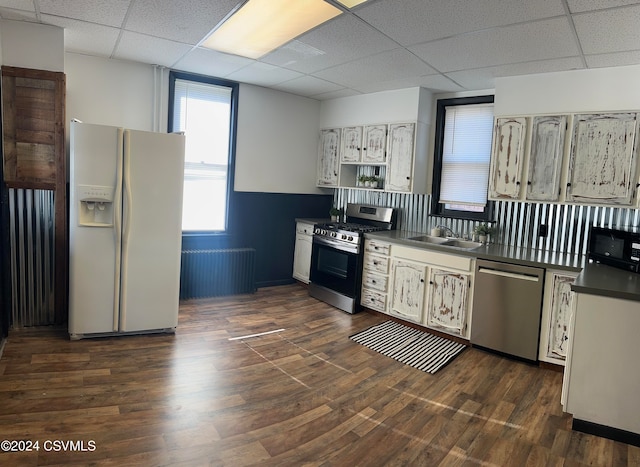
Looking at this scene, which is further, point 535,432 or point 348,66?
point 348,66

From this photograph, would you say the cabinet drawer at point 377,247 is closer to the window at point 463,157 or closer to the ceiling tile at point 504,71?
the window at point 463,157

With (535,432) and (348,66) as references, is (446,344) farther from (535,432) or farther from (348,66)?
(348,66)

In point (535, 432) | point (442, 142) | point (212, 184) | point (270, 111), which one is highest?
point (270, 111)

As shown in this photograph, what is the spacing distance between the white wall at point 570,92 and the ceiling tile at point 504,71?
90 millimetres

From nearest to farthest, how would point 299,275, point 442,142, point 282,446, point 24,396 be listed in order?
point 282,446, point 24,396, point 442,142, point 299,275

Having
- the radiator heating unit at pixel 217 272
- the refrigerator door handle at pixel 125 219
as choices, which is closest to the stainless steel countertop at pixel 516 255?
the radiator heating unit at pixel 217 272

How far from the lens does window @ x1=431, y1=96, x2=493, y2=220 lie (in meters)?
4.45

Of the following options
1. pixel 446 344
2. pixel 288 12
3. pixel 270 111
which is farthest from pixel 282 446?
pixel 270 111

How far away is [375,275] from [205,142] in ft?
8.18

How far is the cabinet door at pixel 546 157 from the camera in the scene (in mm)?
3639

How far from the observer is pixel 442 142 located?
4.78 metres

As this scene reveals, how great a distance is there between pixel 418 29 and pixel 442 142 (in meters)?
2.03

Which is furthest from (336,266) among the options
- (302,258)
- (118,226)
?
(118,226)

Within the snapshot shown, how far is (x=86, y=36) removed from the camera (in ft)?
11.6
